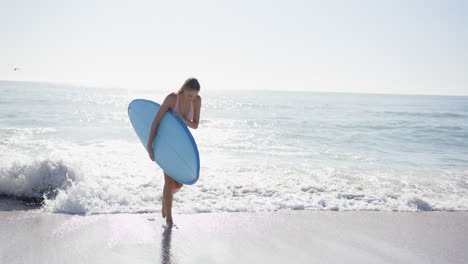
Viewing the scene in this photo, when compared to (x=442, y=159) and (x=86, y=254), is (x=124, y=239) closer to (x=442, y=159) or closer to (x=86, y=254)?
(x=86, y=254)

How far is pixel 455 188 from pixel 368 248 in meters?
4.05

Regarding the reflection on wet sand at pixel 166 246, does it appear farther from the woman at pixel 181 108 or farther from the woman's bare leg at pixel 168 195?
the woman at pixel 181 108

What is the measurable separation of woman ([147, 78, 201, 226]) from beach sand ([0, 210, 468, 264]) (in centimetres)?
46

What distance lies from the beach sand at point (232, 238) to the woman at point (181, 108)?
0.46 meters

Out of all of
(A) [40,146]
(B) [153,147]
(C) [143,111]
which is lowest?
(A) [40,146]

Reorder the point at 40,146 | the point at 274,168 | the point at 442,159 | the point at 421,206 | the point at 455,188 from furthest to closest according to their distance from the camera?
the point at 442,159, the point at 40,146, the point at 274,168, the point at 455,188, the point at 421,206

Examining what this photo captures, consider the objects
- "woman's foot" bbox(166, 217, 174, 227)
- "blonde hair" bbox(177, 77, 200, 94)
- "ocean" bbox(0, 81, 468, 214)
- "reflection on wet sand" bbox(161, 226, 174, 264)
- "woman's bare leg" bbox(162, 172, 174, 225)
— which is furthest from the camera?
"ocean" bbox(0, 81, 468, 214)

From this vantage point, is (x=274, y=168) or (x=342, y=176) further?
(x=274, y=168)

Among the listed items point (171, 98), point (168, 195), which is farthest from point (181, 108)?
point (168, 195)

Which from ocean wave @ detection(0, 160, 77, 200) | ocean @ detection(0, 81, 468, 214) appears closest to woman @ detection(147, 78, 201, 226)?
ocean @ detection(0, 81, 468, 214)

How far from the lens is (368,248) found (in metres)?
3.45

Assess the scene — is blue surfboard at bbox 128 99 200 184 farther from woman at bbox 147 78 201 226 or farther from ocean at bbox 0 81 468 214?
ocean at bbox 0 81 468 214

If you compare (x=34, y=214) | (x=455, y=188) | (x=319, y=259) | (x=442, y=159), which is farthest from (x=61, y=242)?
(x=442, y=159)

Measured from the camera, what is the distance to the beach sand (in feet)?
10.2
